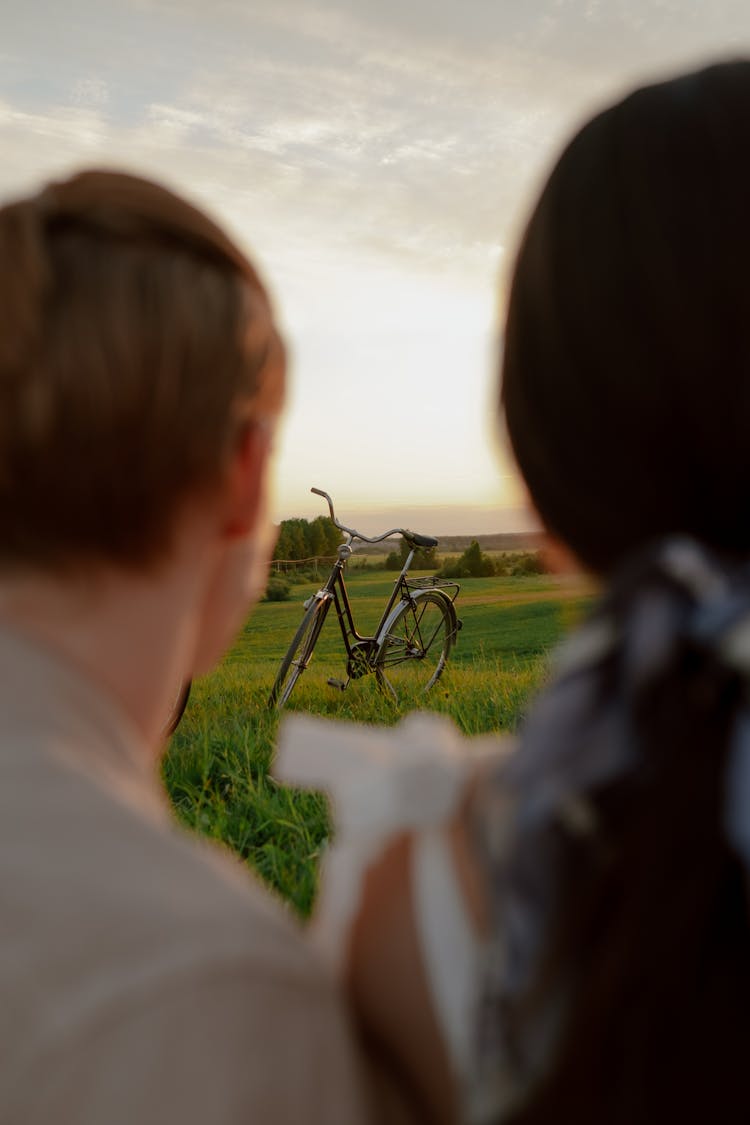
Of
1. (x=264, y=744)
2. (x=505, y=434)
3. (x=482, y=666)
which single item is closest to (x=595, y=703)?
(x=505, y=434)

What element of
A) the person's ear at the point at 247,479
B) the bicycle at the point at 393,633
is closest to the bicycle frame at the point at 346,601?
the bicycle at the point at 393,633

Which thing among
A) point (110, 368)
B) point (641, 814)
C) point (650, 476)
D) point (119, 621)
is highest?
point (110, 368)

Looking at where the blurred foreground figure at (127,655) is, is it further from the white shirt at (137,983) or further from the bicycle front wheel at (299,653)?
the bicycle front wheel at (299,653)

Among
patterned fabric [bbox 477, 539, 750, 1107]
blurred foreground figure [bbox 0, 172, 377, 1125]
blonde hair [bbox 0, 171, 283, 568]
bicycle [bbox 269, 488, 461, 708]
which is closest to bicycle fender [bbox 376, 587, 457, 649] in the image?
bicycle [bbox 269, 488, 461, 708]

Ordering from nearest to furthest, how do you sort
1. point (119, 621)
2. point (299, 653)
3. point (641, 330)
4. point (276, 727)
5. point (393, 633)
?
point (641, 330) < point (119, 621) < point (276, 727) < point (299, 653) < point (393, 633)

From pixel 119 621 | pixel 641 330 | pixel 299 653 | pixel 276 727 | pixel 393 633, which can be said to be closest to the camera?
pixel 641 330

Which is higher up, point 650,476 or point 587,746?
point 650,476

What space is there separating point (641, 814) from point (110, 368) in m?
0.61

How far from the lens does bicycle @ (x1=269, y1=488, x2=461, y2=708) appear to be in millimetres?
7566

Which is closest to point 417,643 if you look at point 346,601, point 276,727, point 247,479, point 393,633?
point 393,633

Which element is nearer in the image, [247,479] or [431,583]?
[247,479]

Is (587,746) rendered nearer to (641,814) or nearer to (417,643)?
(641,814)

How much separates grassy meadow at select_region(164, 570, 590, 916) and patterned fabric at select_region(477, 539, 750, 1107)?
11 centimetres

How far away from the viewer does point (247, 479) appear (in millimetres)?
1221
